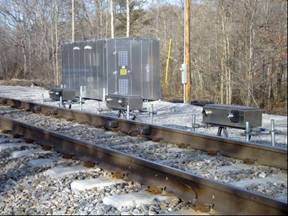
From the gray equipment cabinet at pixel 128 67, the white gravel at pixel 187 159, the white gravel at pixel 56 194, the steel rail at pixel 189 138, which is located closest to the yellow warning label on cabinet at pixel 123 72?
the gray equipment cabinet at pixel 128 67

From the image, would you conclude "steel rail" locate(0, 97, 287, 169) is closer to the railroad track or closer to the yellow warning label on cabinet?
the railroad track

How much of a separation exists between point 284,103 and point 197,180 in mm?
2611

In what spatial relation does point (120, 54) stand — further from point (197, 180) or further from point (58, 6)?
point (58, 6)

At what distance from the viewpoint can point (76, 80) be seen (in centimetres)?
2259

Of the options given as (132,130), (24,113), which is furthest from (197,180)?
(24,113)

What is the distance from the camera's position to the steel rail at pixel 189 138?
163 inches

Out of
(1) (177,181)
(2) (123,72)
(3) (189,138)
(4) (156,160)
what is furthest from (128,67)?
(1) (177,181)

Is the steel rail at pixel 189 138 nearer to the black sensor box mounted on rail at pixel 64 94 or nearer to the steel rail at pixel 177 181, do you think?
the steel rail at pixel 177 181

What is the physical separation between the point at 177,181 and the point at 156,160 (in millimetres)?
2237

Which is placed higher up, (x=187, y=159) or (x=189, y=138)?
(x=189, y=138)

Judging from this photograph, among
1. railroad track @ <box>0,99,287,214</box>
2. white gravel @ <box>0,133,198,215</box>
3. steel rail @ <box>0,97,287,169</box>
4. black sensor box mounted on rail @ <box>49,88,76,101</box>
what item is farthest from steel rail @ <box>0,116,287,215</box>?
black sensor box mounted on rail @ <box>49,88,76,101</box>

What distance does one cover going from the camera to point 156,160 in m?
7.09

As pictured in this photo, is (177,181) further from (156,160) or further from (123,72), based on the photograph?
(123,72)

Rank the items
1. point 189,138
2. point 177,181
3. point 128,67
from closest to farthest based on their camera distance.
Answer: point 177,181
point 189,138
point 128,67
